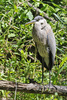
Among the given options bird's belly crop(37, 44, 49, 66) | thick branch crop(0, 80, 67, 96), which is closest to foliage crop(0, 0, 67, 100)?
bird's belly crop(37, 44, 49, 66)

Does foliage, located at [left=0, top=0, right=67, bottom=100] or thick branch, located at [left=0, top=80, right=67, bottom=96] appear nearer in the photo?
thick branch, located at [left=0, top=80, right=67, bottom=96]

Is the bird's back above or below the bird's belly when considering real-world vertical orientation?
above

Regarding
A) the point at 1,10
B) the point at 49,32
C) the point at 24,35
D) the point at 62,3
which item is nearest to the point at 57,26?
the point at 24,35

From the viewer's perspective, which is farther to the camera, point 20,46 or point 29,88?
point 20,46

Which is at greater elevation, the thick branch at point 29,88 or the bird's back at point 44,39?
the bird's back at point 44,39

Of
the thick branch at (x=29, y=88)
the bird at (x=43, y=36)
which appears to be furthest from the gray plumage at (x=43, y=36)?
the thick branch at (x=29, y=88)

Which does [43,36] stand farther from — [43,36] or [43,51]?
[43,51]

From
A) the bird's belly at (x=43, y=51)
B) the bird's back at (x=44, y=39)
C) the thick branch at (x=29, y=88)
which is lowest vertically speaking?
the thick branch at (x=29, y=88)

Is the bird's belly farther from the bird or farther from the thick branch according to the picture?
the thick branch

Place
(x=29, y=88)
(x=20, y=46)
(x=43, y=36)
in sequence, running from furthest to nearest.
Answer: (x=20, y=46) < (x=43, y=36) < (x=29, y=88)

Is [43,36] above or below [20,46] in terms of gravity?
above

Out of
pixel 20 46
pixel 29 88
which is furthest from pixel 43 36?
pixel 20 46

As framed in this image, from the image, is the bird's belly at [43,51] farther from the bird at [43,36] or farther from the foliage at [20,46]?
the foliage at [20,46]

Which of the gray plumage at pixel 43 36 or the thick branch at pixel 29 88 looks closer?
the thick branch at pixel 29 88
